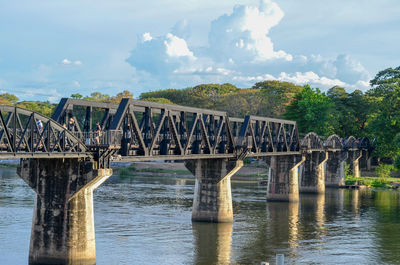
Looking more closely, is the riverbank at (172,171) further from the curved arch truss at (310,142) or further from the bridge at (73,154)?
the bridge at (73,154)

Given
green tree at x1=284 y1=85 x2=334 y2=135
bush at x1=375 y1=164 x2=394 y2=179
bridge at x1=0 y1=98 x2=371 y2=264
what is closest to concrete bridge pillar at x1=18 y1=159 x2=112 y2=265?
bridge at x1=0 y1=98 x2=371 y2=264

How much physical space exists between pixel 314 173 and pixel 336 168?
60.0ft

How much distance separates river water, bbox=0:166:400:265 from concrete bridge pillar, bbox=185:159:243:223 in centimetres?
136

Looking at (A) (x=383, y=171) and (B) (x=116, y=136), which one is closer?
(B) (x=116, y=136)

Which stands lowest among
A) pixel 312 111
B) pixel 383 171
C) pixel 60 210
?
pixel 60 210

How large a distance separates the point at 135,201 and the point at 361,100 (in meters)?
90.2

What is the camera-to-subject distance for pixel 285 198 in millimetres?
88250

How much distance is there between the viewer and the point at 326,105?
14475 cm

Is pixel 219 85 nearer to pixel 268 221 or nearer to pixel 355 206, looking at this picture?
pixel 355 206

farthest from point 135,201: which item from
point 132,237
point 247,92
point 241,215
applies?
point 247,92

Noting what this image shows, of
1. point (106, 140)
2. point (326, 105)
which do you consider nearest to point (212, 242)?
point (106, 140)

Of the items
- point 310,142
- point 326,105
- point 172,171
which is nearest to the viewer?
point 310,142

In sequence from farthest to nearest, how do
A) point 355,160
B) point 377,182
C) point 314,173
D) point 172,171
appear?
1. point 172,171
2. point 355,160
3. point 377,182
4. point 314,173

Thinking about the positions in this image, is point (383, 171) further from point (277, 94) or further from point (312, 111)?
point (277, 94)
